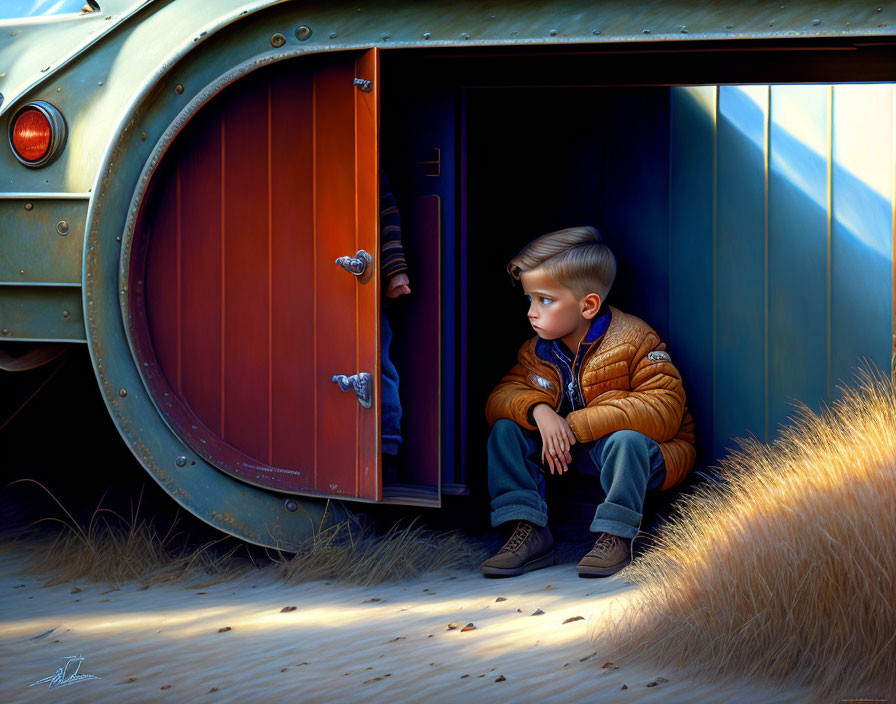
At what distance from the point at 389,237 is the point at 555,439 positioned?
99 centimetres

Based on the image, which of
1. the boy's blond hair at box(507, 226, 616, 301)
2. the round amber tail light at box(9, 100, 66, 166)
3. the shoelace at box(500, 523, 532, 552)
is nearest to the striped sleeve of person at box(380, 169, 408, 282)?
the boy's blond hair at box(507, 226, 616, 301)

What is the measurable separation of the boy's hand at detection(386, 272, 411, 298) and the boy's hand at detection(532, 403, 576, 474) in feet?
2.33

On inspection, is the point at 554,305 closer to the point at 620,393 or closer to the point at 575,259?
the point at 575,259

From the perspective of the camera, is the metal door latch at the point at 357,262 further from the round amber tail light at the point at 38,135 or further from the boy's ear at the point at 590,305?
the round amber tail light at the point at 38,135

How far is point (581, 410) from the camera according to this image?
12.0ft

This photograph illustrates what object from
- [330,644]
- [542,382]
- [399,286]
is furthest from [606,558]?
[399,286]

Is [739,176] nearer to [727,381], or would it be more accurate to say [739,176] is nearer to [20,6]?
[727,381]

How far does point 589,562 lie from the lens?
3.40m

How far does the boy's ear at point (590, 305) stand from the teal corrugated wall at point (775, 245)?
0.58 metres

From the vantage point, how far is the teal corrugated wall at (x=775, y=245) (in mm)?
3914

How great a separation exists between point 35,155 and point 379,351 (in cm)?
144

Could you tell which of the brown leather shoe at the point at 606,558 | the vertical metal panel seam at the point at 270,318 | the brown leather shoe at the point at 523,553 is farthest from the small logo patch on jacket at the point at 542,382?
the vertical metal panel seam at the point at 270,318

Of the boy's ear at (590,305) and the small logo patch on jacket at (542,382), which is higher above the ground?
the boy's ear at (590,305)
